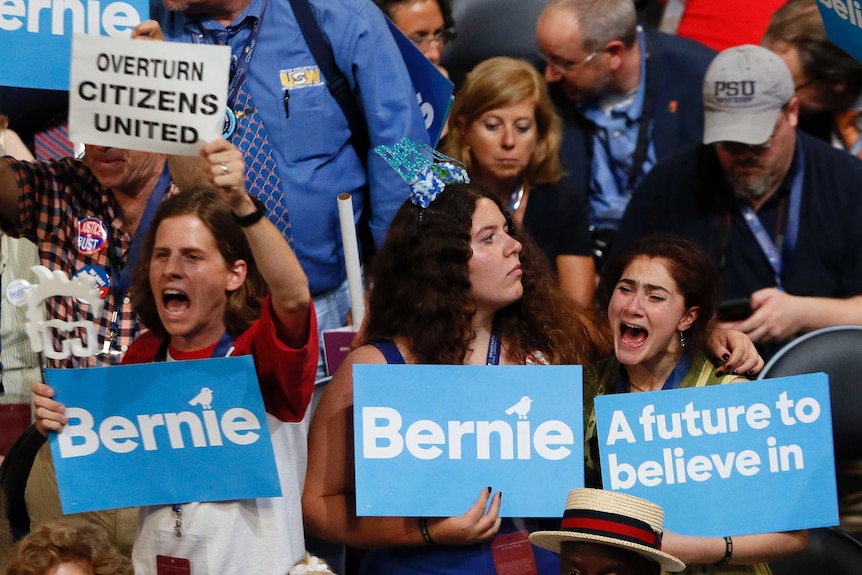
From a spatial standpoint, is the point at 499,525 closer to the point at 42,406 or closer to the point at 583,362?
the point at 583,362

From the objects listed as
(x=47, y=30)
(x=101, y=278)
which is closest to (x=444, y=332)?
(x=101, y=278)

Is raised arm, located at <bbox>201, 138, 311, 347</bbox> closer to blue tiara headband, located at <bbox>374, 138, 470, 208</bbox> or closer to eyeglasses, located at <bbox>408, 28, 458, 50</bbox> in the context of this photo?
blue tiara headband, located at <bbox>374, 138, 470, 208</bbox>

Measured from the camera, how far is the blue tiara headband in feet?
13.6

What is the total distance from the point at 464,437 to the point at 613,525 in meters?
0.60

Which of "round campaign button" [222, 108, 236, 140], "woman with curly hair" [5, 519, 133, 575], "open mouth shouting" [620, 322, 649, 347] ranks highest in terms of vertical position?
"round campaign button" [222, 108, 236, 140]

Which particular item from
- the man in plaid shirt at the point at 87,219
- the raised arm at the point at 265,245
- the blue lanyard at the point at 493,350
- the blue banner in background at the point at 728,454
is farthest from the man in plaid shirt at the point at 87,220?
the blue banner in background at the point at 728,454

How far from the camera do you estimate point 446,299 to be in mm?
4012

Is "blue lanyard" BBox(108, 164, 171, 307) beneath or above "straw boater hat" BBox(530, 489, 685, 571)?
above

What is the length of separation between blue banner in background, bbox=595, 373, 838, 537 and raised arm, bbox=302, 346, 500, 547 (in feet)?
1.92

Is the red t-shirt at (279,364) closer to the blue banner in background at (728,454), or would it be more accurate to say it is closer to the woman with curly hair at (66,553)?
the woman with curly hair at (66,553)

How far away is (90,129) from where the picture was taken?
370cm

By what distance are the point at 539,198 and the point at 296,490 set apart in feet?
7.00

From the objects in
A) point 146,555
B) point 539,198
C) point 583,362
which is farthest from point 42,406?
point 539,198

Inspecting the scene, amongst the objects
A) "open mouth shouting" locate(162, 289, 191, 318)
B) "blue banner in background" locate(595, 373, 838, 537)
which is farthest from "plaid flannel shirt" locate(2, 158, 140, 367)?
"blue banner in background" locate(595, 373, 838, 537)
